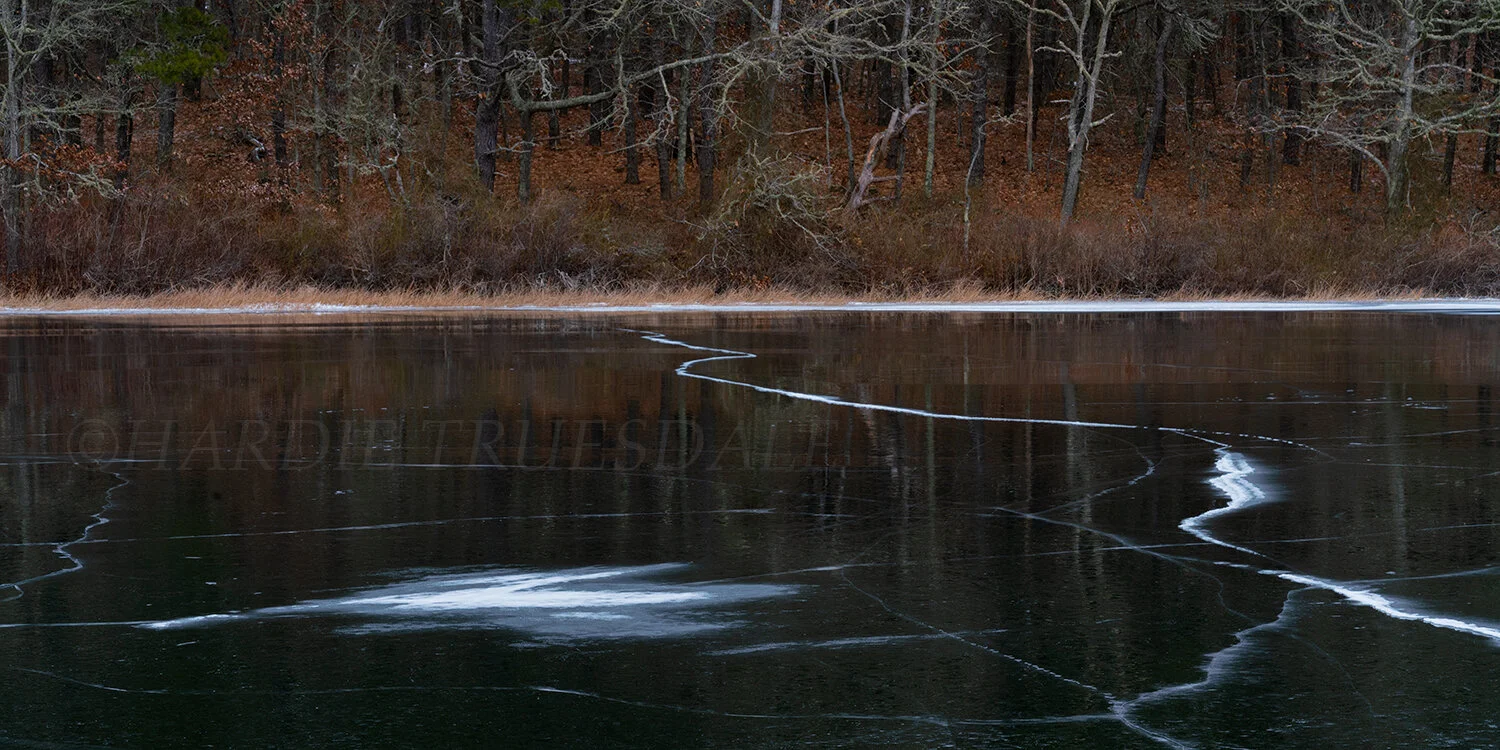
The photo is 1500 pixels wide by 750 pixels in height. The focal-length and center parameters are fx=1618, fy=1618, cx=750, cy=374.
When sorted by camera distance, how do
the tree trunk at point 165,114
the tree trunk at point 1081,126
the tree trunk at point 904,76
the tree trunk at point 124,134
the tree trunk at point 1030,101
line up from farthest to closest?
the tree trunk at point 1030,101 < the tree trunk at point 1081,126 < the tree trunk at point 165,114 < the tree trunk at point 904,76 < the tree trunk at point 124,134

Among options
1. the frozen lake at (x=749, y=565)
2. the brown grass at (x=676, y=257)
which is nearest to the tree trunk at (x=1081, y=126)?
the brown grass at (x=676, y=257)

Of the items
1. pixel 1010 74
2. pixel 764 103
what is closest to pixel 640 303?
pixel 764 103

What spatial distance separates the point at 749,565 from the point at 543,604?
3.27 ft

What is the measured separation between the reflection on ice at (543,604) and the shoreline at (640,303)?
24.5 metres

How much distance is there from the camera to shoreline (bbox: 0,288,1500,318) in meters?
30.6

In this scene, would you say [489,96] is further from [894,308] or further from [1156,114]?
[1156,114]

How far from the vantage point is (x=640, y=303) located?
109 feet

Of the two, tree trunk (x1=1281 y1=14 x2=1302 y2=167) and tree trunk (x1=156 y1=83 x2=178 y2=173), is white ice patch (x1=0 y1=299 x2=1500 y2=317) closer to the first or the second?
tree trunk (x1=156 y1=83 x2=178 y2=173)

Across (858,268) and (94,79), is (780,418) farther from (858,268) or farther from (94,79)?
(94,79)

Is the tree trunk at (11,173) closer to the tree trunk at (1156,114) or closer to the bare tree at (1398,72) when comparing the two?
the bare tree at (1398,72)

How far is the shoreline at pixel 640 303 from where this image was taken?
30.6 meters

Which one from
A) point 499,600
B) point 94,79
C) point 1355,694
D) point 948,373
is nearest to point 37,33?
point 94,79

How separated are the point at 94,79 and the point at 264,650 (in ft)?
148

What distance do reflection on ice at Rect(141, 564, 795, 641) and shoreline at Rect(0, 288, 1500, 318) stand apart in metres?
24.5
